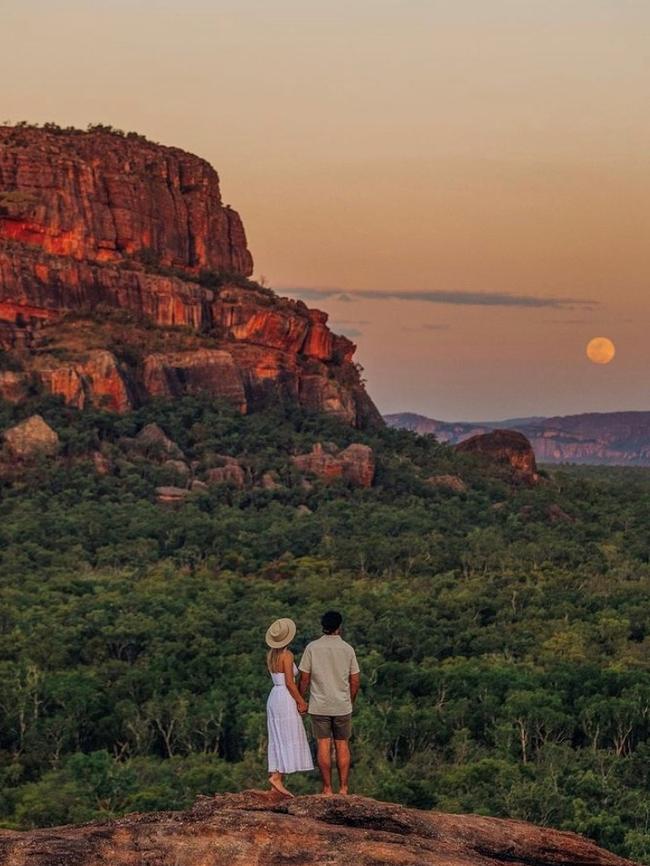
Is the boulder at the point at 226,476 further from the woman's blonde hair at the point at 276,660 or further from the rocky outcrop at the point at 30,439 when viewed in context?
the woman's blonde hair at the point at 276,660

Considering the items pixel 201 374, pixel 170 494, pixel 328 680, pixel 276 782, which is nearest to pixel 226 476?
pixel 170 494

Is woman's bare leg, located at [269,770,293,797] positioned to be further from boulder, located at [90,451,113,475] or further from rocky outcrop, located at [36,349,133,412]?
rocky outcrop, located at [36,349,133,412]

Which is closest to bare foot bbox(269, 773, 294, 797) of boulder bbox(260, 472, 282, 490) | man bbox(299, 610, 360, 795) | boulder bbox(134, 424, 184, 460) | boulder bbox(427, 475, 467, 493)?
man bbox(299, 610, 360, 795)

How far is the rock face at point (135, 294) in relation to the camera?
8275 centimetres

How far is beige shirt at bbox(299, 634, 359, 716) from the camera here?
11.7 metres

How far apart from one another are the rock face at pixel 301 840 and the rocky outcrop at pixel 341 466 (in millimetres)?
70195

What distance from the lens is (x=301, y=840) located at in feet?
29.0

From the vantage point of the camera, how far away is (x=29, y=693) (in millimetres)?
38531

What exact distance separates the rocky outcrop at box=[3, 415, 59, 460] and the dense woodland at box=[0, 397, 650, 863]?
3.99 ft

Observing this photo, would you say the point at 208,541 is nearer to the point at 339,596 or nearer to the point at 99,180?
the point at 339,596

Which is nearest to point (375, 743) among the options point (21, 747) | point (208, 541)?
point (21, 747)

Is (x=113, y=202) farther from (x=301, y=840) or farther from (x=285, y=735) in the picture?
(x=301, y=840)

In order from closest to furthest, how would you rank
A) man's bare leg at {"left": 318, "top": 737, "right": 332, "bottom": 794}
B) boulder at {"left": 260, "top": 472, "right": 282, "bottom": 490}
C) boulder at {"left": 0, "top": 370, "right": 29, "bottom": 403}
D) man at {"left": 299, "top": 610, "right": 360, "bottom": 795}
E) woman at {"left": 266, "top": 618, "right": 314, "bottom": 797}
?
man's bare leg at {"left": 318, "top": 737, "right": 332, "bottom": 794} → woman at {"left": 266, "top": 618, "right": 314, "bottom": 797} → man at {"left": 299, "top": 610, "right": 360, "bottom": 795} → boulder at {"left": 0, "top": 370, "right": 29, "bottom": 403} → boulder at {"left": 260, "top": 472, "right": 282, "bottom": 490}

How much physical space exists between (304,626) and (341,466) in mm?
34076
